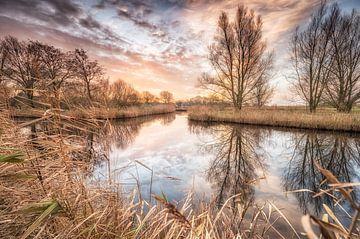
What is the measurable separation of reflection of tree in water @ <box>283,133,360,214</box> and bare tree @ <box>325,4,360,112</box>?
803 cm

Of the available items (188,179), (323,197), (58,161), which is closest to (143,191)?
(188,179)

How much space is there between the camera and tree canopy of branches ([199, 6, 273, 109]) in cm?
1653

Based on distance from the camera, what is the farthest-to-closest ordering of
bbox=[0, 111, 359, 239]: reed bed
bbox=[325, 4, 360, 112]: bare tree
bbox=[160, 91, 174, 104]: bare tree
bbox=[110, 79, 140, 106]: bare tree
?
bbox=[160, 91, 174, 104]: bare tree
bbox=[110, 79, 140, 106]: bare tree
bbox=[325, 4, 360, 112]: bare tree
bbox=[0, 111, 359, 239]: reed bed

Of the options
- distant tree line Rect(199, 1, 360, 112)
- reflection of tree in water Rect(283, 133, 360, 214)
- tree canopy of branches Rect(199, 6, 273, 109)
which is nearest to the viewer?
reflection of tree in water Rect(283, 133, 360, 214)

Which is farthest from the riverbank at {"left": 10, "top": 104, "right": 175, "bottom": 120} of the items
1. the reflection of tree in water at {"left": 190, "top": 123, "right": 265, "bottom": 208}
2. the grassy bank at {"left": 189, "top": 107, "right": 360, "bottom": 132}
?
the grassy bank at {"left": 189, "top": 107, "right": 360, "bottom": 132}

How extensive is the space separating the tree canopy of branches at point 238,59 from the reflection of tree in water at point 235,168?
30.0 feet

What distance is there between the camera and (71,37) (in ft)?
41.5

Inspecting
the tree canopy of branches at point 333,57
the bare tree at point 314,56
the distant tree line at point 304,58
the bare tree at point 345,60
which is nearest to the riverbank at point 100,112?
the distant tree line at point 304,58

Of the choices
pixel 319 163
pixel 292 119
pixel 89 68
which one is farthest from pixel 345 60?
pixel 89 68

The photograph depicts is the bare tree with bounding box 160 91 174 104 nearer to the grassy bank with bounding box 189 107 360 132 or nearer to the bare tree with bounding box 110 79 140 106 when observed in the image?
the bare tree with bounding box 110 79 140 106

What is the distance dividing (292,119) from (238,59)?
7227 millimetres

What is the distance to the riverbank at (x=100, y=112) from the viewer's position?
1.83 meters

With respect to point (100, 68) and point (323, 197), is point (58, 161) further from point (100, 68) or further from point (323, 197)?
point (100, 68)

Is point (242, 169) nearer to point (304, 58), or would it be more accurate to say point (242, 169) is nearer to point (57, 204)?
point (57, 204)
